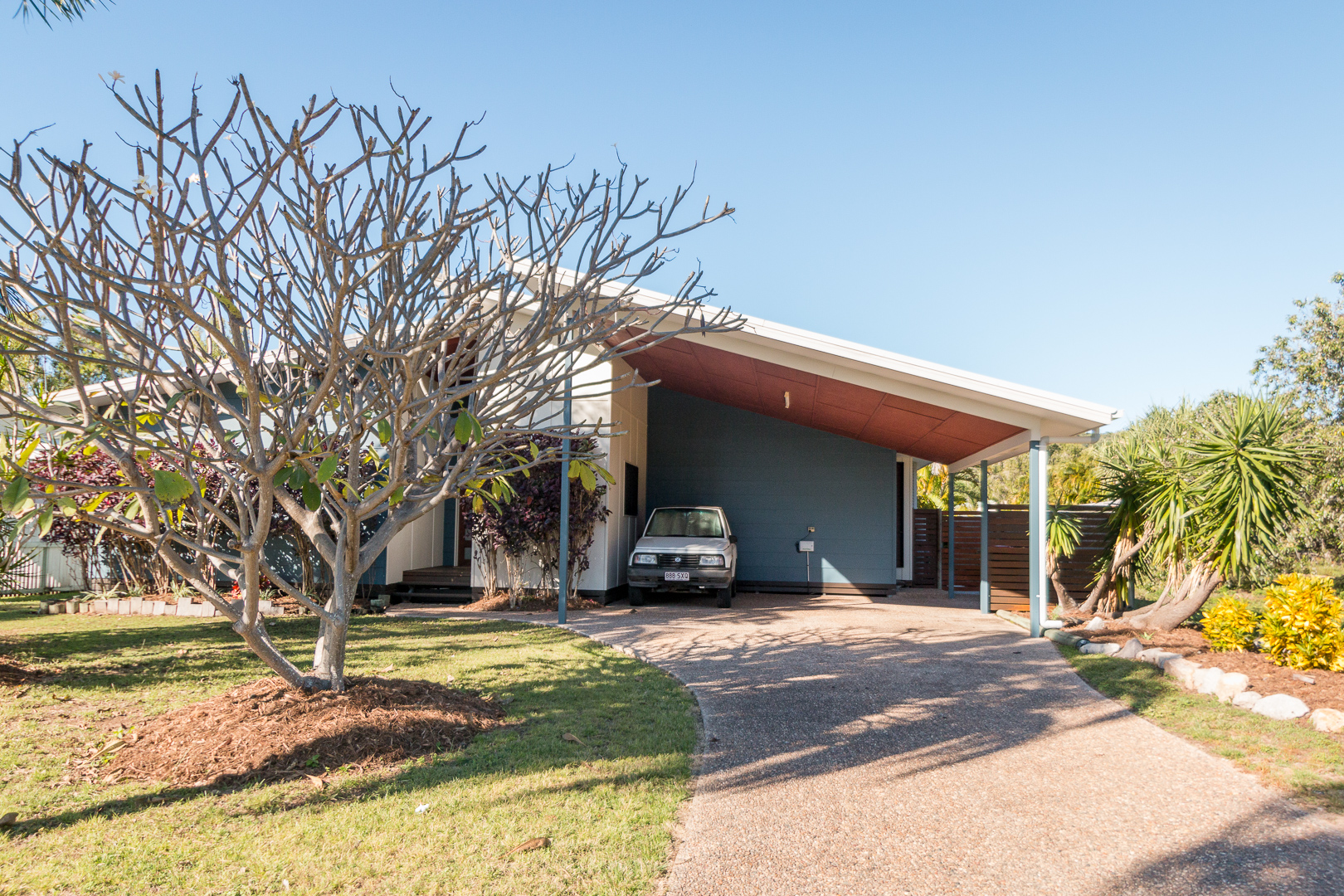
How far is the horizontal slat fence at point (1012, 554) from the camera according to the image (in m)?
12.9

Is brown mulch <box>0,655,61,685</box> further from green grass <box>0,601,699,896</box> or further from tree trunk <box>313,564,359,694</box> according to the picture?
tree trunk <box>313,564,359,694</box>

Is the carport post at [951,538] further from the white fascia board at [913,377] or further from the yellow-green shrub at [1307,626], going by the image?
the yellow-green shrub at [1307,626]

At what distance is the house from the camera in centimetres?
949

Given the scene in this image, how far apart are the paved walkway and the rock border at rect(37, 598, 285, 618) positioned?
7509mm

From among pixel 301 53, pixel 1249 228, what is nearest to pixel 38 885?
pixel 301 53

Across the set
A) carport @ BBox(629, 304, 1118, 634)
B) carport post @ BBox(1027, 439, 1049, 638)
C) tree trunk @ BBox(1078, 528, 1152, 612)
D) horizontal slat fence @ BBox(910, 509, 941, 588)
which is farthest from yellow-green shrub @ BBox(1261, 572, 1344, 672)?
horizontal slat fence @ BBox(910, 509, 941, 588)

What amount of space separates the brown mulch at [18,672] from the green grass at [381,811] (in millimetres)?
302

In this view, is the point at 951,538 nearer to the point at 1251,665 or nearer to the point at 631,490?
the point at 631,490

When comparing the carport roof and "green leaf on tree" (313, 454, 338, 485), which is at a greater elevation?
the carport roof

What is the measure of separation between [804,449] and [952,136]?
6.48 m

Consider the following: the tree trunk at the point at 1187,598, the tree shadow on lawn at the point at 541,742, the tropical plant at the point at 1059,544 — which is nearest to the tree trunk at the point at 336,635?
the tree shadow on lawn at the point at 541,742

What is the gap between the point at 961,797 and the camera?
159 inches

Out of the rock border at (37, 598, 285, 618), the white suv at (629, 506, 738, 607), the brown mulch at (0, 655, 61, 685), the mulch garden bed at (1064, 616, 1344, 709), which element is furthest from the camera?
the white suv at (629, 506, 738, 607)

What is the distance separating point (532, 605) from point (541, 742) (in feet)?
24.2
